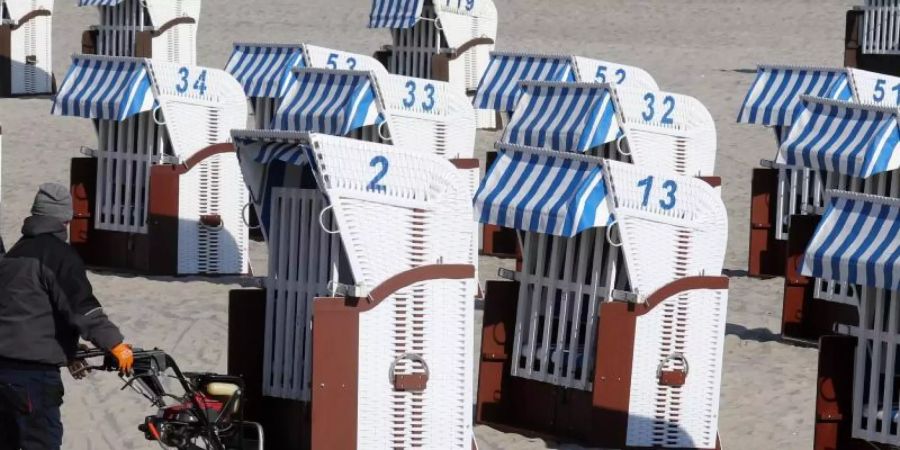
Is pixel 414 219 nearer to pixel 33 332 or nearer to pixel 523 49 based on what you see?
pixel 33 332

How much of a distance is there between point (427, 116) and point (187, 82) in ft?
6.51

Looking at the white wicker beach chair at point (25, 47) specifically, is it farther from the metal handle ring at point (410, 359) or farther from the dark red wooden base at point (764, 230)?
the metal handle ring at point (410, 359)

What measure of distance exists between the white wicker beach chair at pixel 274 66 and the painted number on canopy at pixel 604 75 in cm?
236

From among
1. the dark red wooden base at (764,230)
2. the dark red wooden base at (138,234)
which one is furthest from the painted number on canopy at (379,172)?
the dark red wooden base at (764,230)

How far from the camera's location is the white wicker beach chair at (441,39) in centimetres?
2386

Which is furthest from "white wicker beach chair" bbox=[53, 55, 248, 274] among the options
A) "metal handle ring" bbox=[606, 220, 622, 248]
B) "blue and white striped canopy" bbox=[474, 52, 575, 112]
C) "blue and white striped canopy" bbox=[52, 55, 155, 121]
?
"metal handle ring" bbox=[606, 220, 622, 248]

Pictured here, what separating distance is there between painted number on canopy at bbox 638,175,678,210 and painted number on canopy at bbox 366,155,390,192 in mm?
1822

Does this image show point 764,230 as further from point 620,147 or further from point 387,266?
point 387,266

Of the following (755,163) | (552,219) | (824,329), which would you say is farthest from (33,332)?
(755,163)

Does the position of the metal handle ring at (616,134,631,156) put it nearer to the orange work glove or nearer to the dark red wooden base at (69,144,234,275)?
the dark red wooden base at (69,144,234,275)

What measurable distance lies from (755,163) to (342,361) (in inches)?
509

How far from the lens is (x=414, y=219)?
383 inches

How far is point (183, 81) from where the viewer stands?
1630cm

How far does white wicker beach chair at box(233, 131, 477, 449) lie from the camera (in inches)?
378
